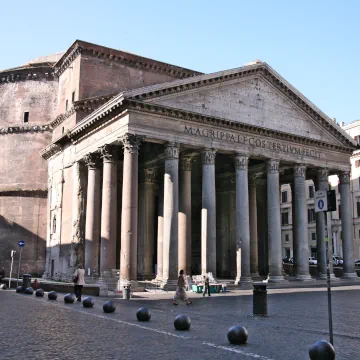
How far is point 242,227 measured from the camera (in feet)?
78.1

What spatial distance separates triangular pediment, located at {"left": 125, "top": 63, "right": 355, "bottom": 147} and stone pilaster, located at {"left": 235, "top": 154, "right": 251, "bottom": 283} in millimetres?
2601

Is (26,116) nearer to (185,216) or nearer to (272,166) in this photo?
(185,216)

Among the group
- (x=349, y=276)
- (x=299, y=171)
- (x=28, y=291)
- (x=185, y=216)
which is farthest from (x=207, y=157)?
(x=349, y=276)

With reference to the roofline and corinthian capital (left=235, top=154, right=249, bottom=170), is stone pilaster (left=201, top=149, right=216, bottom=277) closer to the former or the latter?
corinthian capital (left=235, top=154, right=249, bottom=170)

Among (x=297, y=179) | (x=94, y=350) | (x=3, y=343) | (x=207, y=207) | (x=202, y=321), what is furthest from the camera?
(x=297, y=179)

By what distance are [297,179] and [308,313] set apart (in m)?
14.6

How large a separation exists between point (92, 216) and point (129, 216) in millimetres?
4252

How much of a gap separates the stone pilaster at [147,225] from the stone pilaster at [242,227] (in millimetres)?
5726

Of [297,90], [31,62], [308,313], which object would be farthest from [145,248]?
[31,62]

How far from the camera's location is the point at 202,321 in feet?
37.5

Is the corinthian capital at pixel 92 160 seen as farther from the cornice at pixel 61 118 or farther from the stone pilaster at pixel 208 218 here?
the stone pilaster at pixel 208 218

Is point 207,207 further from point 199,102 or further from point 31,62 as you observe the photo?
point 31,62

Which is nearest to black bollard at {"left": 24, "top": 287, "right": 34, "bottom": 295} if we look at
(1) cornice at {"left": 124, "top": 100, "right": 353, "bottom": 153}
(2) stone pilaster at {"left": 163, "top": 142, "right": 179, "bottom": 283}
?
(2) stone pilaster at {"left": 163, "top": 142, "right": 179, "bottom": 283}

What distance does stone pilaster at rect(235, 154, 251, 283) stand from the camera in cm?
2370
